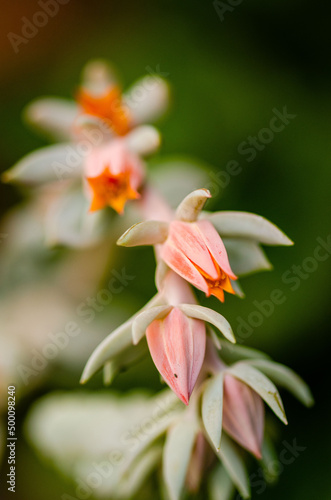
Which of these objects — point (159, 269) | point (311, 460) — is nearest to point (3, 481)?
point (311, 460)

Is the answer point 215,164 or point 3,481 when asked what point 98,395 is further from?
point 215,164

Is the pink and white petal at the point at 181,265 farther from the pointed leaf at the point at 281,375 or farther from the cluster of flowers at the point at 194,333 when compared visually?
the pointed leaf at the point at 281,375
